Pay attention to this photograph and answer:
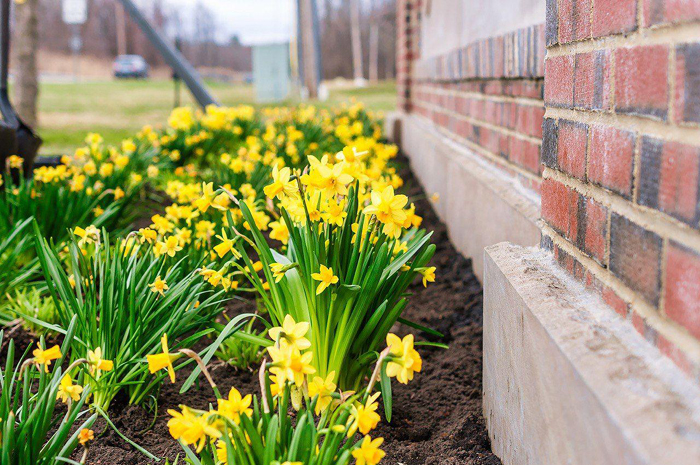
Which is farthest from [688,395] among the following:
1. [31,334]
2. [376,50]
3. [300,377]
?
[376,50]

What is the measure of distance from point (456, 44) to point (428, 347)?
102 inches

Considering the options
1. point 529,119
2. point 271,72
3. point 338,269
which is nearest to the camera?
point 338,269

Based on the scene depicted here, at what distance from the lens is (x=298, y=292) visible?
71.8 inches

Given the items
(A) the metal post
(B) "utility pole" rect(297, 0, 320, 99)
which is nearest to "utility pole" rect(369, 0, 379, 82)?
(B) "utility pole" rect(297, 0, 320, 99)

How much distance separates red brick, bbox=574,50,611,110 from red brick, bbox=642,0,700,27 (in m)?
0.17

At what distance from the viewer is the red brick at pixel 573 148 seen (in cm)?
139

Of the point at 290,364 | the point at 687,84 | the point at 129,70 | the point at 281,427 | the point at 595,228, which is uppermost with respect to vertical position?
the point at 129,70

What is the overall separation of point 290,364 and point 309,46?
67.0 feet

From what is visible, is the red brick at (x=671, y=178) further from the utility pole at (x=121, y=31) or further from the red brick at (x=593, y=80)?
the utility pole at (x=121, y=31)

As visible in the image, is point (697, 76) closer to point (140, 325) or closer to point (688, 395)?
point (688, 395)

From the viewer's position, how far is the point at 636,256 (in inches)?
43.7

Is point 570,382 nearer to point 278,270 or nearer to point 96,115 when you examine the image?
point 278,270

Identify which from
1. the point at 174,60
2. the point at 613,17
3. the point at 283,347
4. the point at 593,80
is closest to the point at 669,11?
the point at 613,17

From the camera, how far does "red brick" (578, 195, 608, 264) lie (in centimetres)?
127
